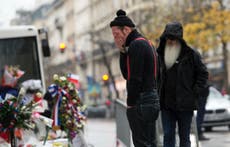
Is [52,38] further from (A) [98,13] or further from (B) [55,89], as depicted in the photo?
(B) [55,89]

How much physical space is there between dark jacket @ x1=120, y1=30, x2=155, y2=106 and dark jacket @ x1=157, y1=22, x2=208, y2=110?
59.7 inches

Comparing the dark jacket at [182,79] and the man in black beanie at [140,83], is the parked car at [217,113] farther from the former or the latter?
the man in black beanie at [140,83]

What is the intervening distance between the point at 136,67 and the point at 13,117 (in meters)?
2.87

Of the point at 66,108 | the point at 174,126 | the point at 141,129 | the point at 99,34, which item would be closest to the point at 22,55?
the point at 66,108

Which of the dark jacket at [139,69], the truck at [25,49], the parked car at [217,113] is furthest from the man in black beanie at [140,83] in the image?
the parked car at [217,113]

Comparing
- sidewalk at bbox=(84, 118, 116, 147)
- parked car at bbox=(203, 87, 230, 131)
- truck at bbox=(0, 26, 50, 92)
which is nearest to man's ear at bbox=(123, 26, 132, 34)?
sidewalk at bbox=(84, 118, 116, 147)

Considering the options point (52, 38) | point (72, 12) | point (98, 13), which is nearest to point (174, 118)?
point (98, 13)

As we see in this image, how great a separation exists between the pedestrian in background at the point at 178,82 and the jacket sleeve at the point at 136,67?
1.64 m

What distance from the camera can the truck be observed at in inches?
646

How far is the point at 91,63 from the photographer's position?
319 feet

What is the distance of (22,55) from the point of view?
1661 cm

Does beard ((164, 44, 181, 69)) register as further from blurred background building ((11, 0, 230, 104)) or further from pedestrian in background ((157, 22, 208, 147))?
blurred background building ((11, 0, 230, 104))

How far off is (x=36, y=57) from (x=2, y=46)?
0.89 metres

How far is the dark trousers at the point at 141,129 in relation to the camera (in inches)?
280
